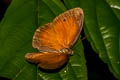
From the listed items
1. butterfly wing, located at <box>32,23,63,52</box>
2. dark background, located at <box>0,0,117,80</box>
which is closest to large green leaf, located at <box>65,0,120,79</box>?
butterfly wing, located at <box>32,23,63,52</box>

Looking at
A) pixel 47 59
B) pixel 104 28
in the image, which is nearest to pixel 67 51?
pixel 47 59

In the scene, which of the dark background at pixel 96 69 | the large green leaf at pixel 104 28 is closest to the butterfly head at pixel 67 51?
the large green leaf at pixel 104 28

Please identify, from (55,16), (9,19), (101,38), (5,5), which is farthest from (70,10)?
(5,5)

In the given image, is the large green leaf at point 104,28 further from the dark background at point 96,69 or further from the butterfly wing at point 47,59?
the dark background at point 96,69

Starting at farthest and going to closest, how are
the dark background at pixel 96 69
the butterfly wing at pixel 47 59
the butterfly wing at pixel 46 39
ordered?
the dark background at pixel 96 69 < the butterfly wing at pixel 46 39 < the butterfly wing at pixel 47 59

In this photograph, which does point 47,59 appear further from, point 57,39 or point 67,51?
point 57,39

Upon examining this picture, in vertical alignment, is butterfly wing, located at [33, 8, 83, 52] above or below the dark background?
above

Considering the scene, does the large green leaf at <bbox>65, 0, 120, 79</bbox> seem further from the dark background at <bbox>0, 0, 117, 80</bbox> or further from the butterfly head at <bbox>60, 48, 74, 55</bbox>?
the dark background at <bbox>0, 0, 117, 80</bbox>

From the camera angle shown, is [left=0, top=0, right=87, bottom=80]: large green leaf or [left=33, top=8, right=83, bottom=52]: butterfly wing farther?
[left=33, top=8, right=83, bottom=52]: butterfly wing

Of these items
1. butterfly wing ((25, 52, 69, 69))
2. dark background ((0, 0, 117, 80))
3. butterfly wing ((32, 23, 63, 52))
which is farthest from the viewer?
dark background ((0, 0, 117, 80))
